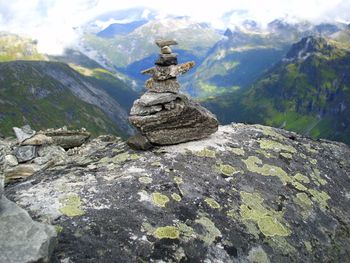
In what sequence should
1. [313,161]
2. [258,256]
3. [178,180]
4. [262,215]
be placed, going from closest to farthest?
[258,256] → [262,215] → [178,180] → [313,161]

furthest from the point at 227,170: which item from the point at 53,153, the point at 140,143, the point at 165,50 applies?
the point at 53,153

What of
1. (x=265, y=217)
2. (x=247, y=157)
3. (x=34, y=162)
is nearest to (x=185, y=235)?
(x=265, y=217)

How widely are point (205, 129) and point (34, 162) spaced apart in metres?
8.50

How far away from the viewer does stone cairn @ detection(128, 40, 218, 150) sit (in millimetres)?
20047

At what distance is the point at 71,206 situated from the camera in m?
14.2

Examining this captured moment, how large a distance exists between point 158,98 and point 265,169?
6.07m

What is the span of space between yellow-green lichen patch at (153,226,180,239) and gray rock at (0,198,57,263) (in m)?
3.77

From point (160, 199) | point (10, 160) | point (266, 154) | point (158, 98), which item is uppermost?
point (158, 98)

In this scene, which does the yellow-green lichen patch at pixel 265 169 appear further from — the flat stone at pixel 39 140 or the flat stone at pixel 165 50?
the flat stone at pixel 39 140

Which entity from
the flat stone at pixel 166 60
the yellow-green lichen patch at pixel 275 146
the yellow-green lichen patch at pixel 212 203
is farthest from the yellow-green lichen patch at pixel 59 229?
the yellow-green lichen patch at pixel 275 146

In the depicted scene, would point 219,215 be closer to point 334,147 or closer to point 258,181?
point 258,181

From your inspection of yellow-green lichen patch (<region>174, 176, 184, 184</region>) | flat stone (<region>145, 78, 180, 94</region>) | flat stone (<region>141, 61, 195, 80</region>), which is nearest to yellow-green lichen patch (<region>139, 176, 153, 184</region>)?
yellow-green lichen patch (<region>174, 176, 184, 184</region>)

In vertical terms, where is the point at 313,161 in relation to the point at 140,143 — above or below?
below

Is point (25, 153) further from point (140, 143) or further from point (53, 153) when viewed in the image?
point (140, 143)
